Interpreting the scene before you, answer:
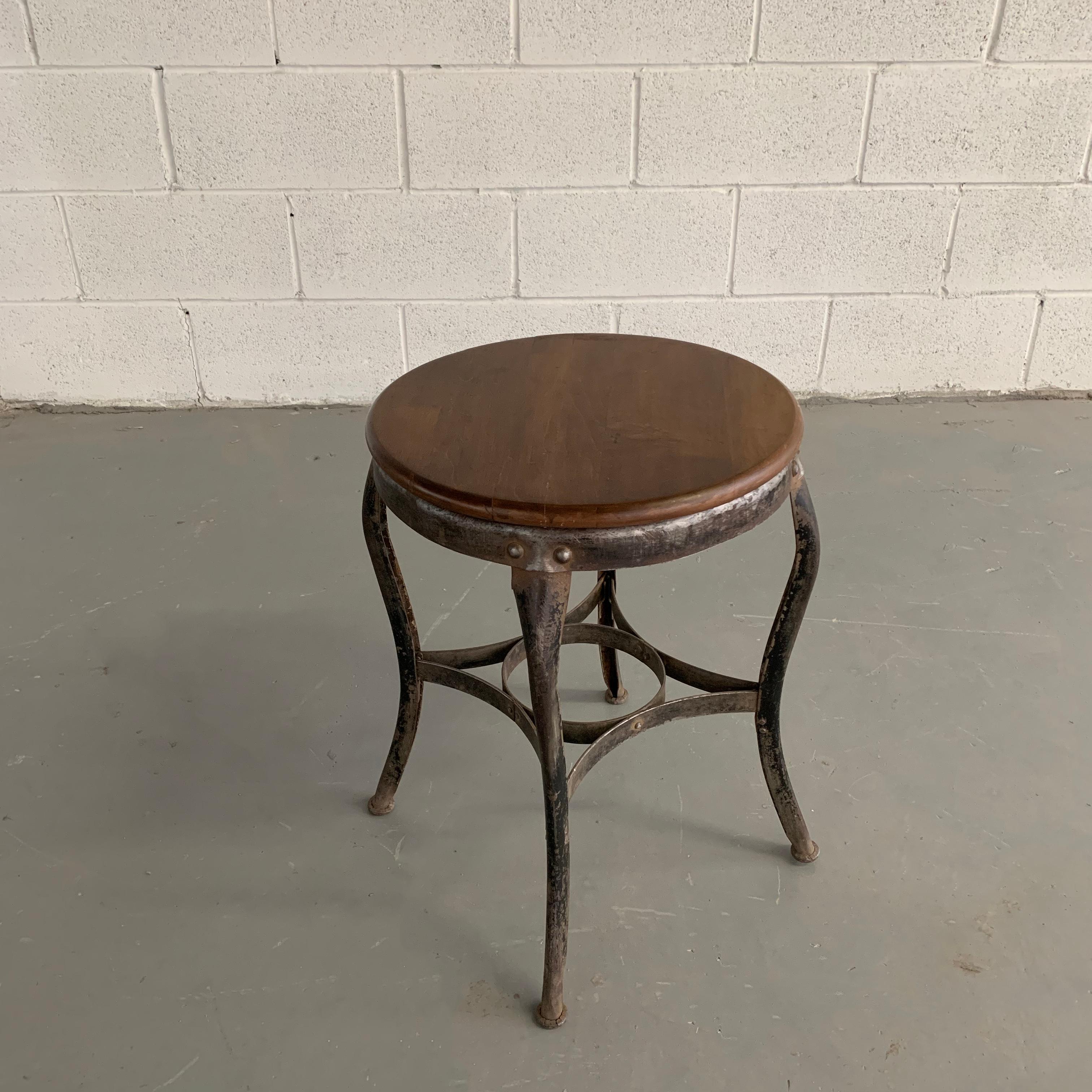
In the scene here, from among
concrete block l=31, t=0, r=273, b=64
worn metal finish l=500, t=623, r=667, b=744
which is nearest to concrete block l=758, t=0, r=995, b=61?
concrete block l=31, t=0, r=273, b=64

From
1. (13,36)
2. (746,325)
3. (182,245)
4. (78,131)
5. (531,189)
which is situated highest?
(13,36)

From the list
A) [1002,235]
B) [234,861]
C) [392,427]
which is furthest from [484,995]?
[1002,235]

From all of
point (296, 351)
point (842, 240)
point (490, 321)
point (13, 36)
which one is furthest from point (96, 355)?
point (842, 240)

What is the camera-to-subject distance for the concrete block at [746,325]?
298 centimetres

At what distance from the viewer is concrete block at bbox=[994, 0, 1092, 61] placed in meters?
2.66

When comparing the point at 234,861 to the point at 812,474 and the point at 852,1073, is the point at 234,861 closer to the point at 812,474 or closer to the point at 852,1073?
the point at 852,1073

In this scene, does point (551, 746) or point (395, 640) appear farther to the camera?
point (395, 640)

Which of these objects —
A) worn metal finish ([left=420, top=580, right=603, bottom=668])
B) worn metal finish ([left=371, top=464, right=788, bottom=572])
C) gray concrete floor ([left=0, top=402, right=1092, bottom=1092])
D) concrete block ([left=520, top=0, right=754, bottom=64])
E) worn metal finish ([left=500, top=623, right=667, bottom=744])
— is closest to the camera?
worn metal finish ([left=371, top=464, right=788, bottom=572])

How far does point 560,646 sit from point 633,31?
185 cm

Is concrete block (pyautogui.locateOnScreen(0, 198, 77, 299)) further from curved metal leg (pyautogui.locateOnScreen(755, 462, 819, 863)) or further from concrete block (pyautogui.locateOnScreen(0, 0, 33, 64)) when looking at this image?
curved metal leg (pyautogui.locateOnScreen(755, 462, 819, 863))

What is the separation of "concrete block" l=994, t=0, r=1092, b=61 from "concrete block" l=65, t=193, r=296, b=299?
1.96 metres

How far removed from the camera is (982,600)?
2199mm

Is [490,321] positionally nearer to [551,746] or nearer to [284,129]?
[284,129]

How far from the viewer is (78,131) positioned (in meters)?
2.76
